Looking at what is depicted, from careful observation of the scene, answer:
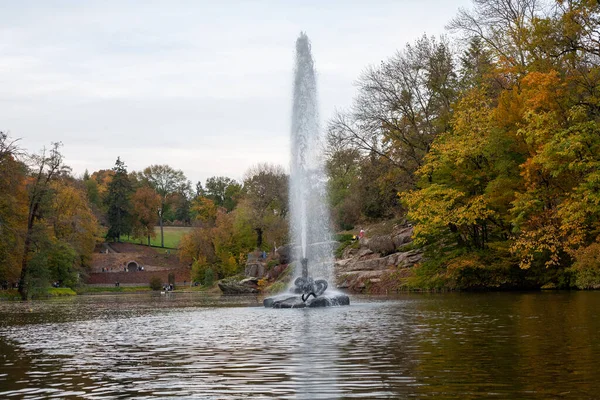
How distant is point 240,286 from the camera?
6738 cm

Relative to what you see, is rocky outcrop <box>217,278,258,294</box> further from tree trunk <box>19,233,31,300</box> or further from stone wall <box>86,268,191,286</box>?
stone wall <box>86,268,191,286</box>

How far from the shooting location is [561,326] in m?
17.1

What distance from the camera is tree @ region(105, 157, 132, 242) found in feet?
437

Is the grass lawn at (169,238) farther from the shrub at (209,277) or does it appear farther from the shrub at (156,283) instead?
the shrub at (209,277)

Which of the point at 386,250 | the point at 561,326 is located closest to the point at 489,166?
the point at 386,250

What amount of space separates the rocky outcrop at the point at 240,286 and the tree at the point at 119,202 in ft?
225

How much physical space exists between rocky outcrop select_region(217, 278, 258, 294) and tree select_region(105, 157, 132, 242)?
68.5 m

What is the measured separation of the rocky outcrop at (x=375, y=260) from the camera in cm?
4991

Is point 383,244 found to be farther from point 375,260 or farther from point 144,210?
point 144,210

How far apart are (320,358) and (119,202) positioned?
12483 centimetres

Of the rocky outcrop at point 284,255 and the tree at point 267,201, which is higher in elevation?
the tree at point 267,201

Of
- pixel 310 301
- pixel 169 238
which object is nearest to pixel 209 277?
pixel 310 301

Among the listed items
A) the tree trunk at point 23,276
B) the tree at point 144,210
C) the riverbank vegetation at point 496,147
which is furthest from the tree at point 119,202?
the riverbank vegetation at point 496,147

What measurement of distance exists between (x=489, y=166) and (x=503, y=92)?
4.52m
